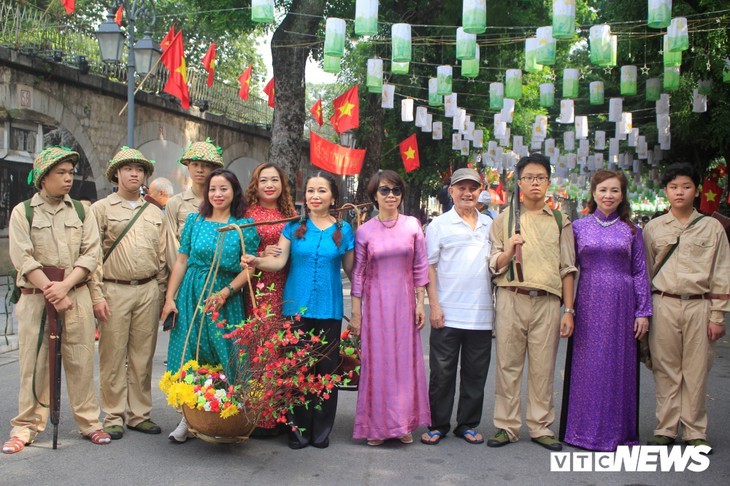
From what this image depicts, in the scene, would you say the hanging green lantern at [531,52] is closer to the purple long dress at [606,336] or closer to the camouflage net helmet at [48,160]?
the purple long dress at [606,336]

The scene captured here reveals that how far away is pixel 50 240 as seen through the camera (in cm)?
483

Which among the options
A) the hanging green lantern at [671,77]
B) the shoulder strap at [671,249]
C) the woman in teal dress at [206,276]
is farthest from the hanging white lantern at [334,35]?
the shoulder strap at [671,249]

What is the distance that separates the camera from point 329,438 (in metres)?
5.22

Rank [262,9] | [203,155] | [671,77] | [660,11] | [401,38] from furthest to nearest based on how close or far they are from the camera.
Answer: [671,77] < [401,38] < [262,9] < [660,11] < [203,155]

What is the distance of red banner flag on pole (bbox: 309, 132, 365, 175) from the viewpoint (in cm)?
1800

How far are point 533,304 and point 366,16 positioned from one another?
7.82 m

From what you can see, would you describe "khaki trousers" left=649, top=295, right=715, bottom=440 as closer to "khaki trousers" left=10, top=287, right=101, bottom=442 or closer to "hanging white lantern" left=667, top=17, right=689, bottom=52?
"khaki trousers" left=10, top=287, right=101, bottom=442

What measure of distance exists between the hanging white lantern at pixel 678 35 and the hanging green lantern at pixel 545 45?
2.06 metres

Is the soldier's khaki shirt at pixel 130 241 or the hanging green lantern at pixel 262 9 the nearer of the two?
the soldier's khaki shirt at pixel 130 241

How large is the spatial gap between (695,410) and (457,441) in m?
1.55

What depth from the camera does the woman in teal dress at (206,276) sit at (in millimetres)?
4980

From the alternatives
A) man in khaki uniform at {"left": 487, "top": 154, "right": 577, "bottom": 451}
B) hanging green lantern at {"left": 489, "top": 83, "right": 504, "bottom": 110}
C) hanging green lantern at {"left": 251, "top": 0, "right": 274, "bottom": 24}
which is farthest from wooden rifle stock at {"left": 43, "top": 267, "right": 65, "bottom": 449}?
hanging green lantern at {"left": 489, "top": 83, "right": 504, "bottom": 110}

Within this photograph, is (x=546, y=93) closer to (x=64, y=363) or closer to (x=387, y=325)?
(x=387, y=325)

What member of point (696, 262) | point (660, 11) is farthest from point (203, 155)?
point (660, 11)
